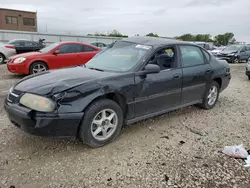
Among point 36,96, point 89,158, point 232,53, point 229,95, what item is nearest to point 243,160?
point 89,158

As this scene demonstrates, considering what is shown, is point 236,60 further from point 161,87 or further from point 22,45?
point 22,45

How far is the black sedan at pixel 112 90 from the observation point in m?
2.76

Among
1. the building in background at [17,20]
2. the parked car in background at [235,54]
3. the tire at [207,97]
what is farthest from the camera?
the building in background at [17,20]

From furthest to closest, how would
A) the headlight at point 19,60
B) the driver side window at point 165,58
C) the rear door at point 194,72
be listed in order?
the headlight at point 19,60, the rear door at point 194,72, the driver side window at point 165,58

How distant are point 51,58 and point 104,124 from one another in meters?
5.67

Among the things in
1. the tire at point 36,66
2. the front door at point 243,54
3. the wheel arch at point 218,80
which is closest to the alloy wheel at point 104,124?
the wheel arch at point 218,80

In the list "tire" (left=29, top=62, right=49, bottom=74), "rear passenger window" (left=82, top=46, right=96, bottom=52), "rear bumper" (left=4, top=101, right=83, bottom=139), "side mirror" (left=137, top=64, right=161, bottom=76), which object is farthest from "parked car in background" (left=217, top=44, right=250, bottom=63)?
"rear bumper" (left=4, top=101, right=83, bottom=139)

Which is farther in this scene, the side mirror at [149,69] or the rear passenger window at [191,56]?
the rear passenger window at [191,56]

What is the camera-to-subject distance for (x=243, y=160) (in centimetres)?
304

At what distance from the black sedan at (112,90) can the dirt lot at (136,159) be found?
0.34 m

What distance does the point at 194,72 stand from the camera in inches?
172

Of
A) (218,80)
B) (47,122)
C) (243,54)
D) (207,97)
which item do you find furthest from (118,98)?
(243,54)

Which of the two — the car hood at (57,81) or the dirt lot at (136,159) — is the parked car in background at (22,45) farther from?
the car hood at (57,81)

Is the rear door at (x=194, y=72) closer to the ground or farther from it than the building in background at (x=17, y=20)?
closer to the ground
